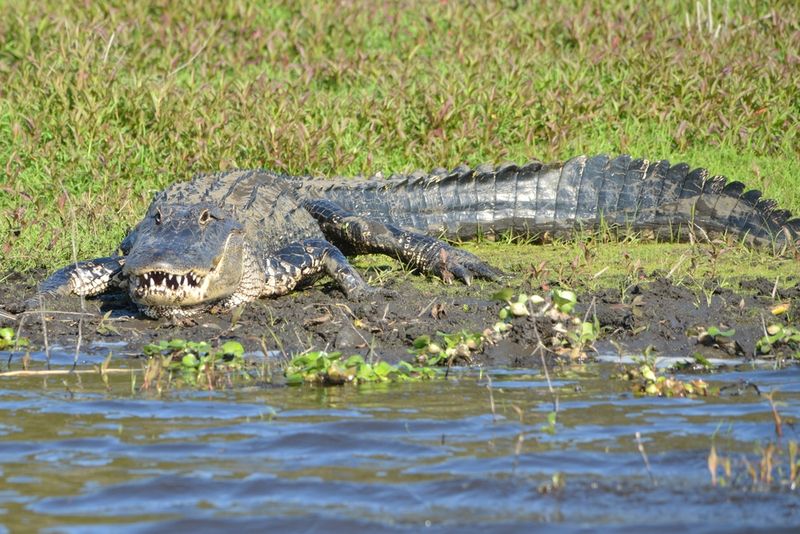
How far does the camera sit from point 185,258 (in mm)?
5848

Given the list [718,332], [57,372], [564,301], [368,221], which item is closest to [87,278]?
[57,372]

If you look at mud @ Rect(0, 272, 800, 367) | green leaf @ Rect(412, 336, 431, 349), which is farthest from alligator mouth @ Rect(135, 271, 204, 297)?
green leaf @ Rect(412, 336, 431, 349)

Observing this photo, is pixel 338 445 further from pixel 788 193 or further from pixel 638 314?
pixel 788 193

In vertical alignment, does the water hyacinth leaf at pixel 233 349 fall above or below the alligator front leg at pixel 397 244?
below

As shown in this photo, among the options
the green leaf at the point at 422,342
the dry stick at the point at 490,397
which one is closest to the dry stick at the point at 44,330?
the green leaf at the point at 422,342

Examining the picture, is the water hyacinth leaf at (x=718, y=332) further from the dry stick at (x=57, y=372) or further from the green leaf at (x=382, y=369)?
the dry stick at (x=57, y=372)

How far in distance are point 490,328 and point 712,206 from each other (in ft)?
8.28

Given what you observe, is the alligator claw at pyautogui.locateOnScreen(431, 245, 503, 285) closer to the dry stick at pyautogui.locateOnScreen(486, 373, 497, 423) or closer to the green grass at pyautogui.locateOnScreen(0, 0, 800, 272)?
the green grass at pyautogui.locateOnScreen(0, 0, 800, 272)

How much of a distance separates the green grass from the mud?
1.36 meters

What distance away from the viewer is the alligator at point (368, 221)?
6.09 metres

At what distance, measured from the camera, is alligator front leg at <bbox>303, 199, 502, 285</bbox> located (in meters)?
6.93

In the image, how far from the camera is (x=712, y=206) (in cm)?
742

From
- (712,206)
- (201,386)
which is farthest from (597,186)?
(201,386)

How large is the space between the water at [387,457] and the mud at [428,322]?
1.79ft
